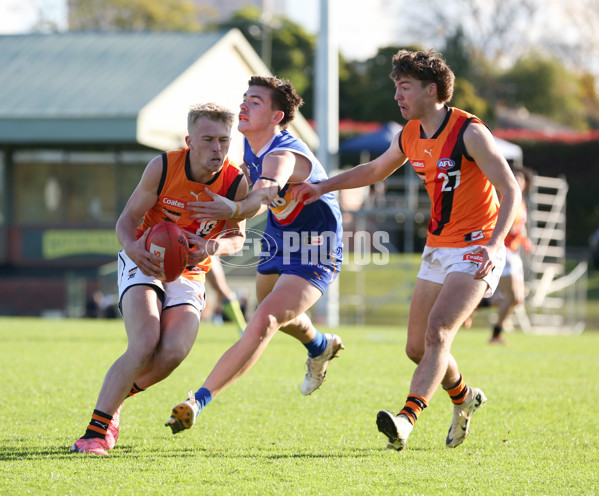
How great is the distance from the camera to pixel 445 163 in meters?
5.48

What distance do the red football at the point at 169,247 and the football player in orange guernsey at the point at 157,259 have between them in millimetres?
50

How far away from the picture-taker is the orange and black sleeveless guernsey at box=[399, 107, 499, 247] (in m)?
5.47

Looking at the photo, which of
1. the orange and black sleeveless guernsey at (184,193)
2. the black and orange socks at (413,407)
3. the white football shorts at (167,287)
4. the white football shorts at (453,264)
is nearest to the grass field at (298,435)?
the black and orange socks at (413,407)

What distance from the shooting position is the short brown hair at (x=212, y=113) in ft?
17.6

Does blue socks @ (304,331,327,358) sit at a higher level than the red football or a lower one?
lower

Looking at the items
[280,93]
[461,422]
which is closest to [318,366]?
[461,422]

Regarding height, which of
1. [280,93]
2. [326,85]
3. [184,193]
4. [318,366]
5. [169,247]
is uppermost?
[326,85]

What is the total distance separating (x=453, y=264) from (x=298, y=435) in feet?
4.71

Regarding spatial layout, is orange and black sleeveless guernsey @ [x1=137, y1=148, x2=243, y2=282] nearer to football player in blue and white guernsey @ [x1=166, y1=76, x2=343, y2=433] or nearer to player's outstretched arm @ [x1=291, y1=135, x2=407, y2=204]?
football player in blue and white guernsey @ [x1=166, y1=76, x2=343, y2=433]

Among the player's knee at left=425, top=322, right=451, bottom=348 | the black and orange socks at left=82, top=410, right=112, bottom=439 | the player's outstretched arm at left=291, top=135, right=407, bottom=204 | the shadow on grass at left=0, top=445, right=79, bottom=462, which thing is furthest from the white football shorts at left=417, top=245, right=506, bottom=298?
the shadow on grass at left=0, top=445, right=79, bottom=462

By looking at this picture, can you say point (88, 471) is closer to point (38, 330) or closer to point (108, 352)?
point (108, 352)

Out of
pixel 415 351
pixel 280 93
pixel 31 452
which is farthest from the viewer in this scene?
pixel 280 93

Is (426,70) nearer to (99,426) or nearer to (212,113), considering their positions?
(212,113)

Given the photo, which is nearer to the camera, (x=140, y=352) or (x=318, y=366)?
(x=140, y=352)
